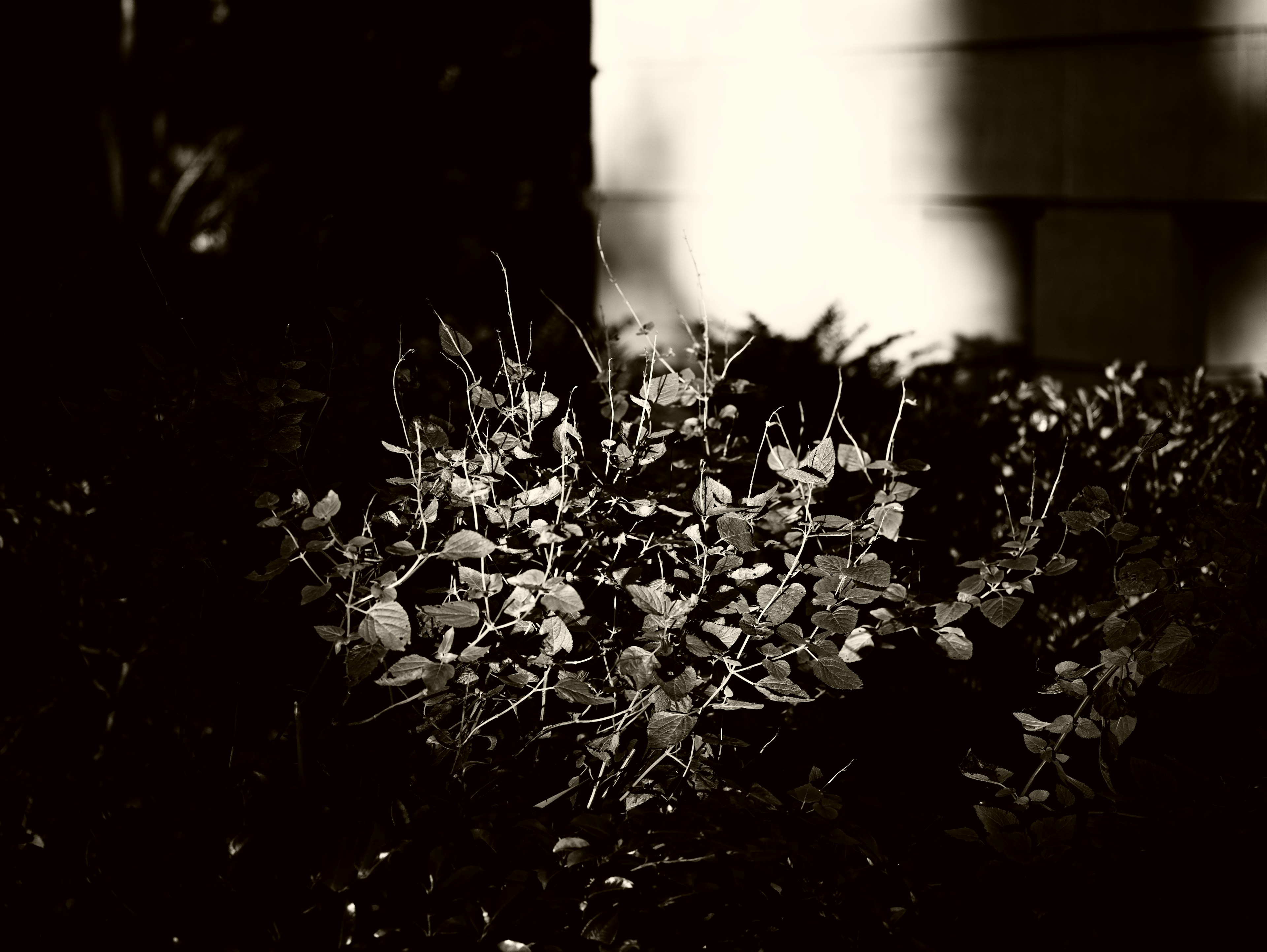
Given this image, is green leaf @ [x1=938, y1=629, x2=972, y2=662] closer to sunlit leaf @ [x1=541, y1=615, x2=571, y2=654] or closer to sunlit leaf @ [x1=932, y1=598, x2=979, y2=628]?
sunlit leaf @ [x1=932, y1=598, x2=979, y2=628]

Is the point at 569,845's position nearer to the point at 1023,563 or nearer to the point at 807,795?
the point at 807,795

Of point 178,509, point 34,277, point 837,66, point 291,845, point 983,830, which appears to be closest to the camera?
point 291,845

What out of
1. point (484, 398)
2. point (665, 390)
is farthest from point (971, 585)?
point (484, 398)

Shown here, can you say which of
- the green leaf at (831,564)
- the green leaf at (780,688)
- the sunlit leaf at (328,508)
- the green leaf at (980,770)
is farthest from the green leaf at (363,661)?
the green leaf at (980,770)

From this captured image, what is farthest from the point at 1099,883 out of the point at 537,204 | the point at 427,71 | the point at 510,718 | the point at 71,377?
the point at 427,71

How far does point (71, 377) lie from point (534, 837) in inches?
73.4

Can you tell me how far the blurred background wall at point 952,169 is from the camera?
4258 millimetres

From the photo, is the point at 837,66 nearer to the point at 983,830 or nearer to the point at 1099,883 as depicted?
the point at 983,830

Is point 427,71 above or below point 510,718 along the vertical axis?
above

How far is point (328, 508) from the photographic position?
2092mm

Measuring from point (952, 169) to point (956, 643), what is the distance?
3112 mm

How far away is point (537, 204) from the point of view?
20.7 feet

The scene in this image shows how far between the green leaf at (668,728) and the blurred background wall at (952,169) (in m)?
2.83

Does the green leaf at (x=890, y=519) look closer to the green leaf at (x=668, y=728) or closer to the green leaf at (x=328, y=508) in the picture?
the green leaf at (x=668, y=728)
